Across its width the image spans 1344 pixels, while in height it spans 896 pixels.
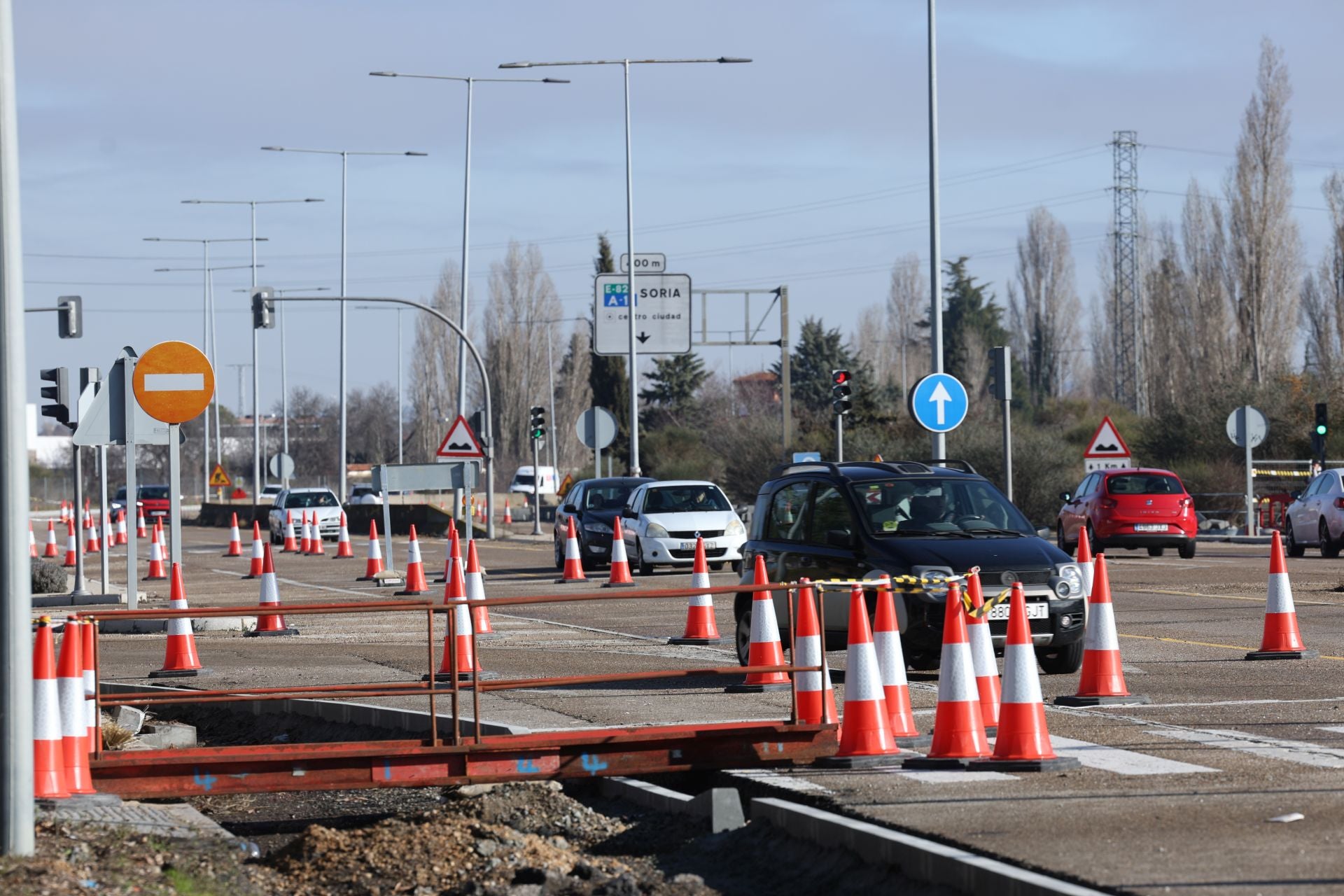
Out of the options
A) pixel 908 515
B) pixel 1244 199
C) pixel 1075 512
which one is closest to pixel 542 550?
pixel 1075 512

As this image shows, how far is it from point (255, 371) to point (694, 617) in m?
49.8

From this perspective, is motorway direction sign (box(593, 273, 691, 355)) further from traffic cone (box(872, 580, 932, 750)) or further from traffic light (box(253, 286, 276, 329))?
traffic cone (box(872, 580, 932, 750))

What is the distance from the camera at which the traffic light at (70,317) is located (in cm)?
4116

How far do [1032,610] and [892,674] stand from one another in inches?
135

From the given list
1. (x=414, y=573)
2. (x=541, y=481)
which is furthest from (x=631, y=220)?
(x=541, y=481)

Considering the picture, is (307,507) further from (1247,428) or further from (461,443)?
(1247,428)

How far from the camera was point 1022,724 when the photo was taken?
29.1ft

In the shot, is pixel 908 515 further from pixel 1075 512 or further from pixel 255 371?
pixel 255 371

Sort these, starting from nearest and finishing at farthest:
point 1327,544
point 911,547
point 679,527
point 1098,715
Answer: point 1098,715 < point 911,547 < point 679,527 < point 1327,544

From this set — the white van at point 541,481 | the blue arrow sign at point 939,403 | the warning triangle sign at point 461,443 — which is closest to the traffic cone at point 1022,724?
the blue arrow sign at point 939,403

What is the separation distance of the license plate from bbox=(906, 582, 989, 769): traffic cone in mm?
3688

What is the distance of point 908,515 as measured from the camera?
1393 centimetres

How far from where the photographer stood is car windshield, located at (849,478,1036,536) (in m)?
13.8

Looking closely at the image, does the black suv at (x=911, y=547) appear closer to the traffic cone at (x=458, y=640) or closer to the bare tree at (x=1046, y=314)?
the traffic cone at (x=458, y=640)
